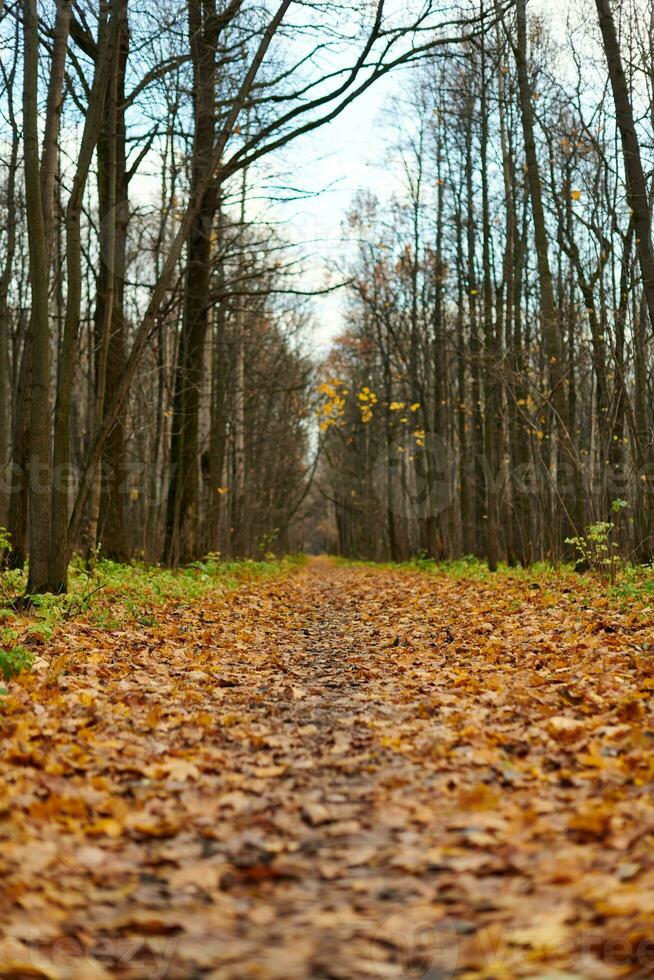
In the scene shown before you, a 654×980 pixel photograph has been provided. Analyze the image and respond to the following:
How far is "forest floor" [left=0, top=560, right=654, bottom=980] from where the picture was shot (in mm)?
2479

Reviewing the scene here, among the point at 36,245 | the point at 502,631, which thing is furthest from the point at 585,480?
the point at 36,245

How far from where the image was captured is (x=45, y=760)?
4.23 m

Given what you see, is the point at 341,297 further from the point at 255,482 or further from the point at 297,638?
the point at 297,638

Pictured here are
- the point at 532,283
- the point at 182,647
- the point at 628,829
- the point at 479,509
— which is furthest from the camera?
the point at 479,509

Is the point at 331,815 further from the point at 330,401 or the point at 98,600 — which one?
the point at 330,401

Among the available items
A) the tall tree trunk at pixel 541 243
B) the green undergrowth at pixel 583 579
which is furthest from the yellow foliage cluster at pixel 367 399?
the tall tree trunk at pixel 541 243

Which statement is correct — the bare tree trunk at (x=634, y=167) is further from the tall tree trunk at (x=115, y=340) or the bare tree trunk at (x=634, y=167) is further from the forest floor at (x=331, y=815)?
the tall tree trunk at (x=115, y=340)

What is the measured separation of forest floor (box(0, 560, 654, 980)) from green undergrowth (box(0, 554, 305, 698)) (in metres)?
0.25

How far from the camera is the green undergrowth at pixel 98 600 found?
6.98 meters

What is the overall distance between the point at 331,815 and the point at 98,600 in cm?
670

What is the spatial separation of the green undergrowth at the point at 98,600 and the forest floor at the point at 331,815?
0.82 ft

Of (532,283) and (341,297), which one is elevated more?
(341,297)

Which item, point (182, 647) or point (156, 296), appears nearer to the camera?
point (182, 647)

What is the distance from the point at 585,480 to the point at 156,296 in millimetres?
6746
